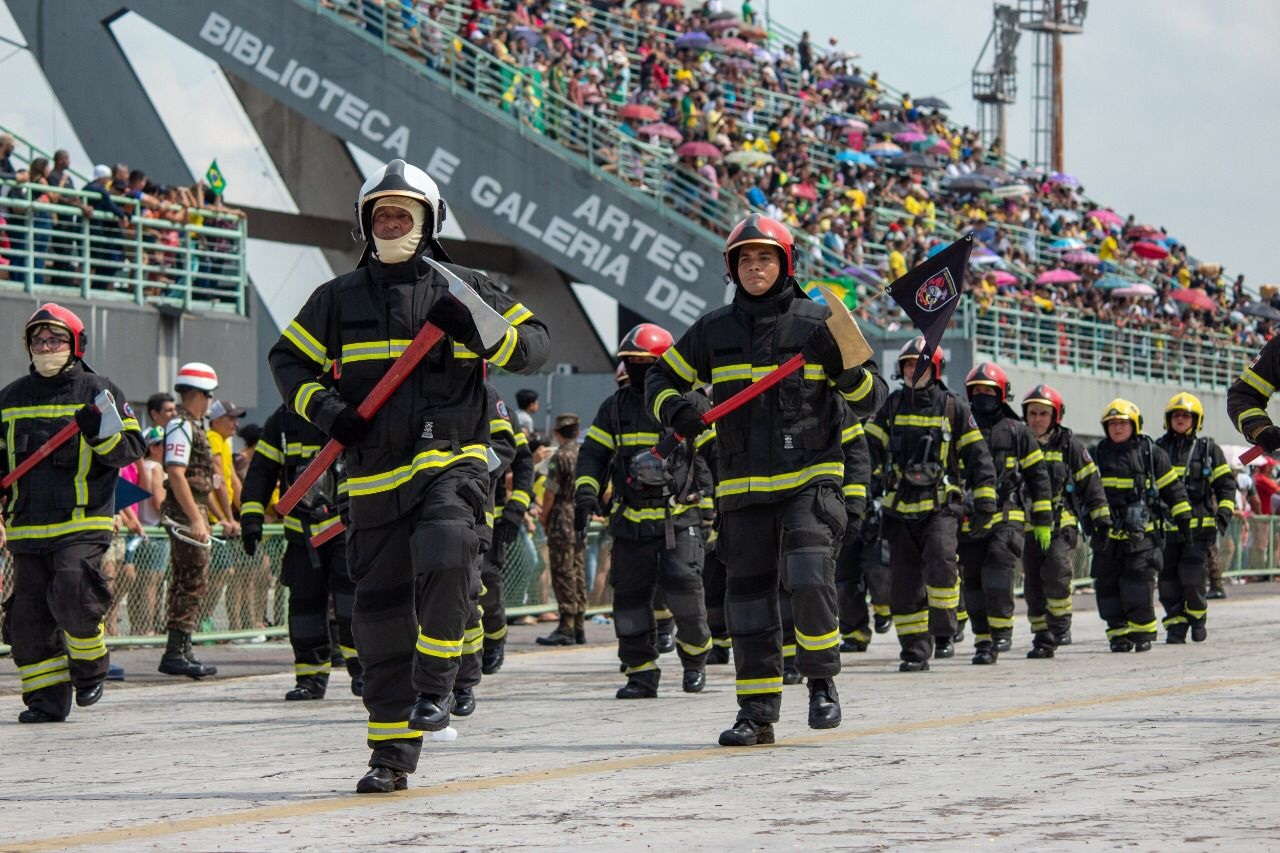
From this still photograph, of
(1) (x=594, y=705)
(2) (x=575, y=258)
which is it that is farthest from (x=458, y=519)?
(2) (x=575, y=258)

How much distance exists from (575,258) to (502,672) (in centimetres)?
1688

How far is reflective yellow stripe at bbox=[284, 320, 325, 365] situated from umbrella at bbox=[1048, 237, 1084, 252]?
117 feet

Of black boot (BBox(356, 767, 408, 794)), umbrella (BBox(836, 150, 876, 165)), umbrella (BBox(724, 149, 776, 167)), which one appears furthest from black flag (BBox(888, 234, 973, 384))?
umbrella (BBox(836, 150, 876, 165))

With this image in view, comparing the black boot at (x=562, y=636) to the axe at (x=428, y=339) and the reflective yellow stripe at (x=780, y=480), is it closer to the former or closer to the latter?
the reflective yellow stripe at (x=780, y=480)

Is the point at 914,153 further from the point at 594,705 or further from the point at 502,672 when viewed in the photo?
the point at 594,705

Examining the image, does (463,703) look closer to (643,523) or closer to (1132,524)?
(643,523)

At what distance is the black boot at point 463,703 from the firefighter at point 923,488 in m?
3.85

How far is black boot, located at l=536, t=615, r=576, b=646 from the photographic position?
57.3 feet

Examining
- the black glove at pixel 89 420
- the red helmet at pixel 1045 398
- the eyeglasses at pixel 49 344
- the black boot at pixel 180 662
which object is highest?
the red helmet at pixel 1045 398

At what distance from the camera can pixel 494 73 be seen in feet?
102

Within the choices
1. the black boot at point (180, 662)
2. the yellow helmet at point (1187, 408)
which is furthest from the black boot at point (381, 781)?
the yellow helmet at point (1187, 408)

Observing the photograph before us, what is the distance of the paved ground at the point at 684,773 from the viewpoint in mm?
6066

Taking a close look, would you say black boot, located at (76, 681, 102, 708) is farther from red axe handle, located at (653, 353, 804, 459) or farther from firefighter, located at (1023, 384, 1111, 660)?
firefighter, located at (1023, 384, 1111, 660)

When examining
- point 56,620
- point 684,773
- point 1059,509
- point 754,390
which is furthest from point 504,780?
point 1059,509
